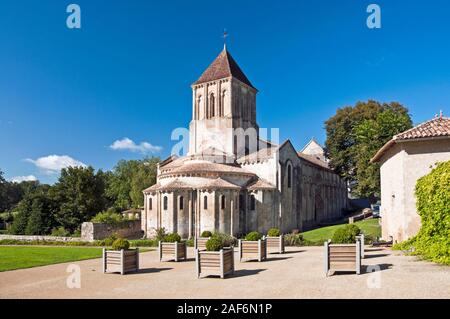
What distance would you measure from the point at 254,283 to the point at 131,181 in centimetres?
A: 6403

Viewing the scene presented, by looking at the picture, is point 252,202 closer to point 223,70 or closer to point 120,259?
point 223,70

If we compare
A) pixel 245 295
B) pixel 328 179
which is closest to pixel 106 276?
pixel 245 295

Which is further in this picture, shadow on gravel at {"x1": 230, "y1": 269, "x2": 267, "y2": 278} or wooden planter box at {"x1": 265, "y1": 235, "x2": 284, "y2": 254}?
wooden planter box at {"x1": 265, "y1": 235, "x2": 284, "y2": 254}

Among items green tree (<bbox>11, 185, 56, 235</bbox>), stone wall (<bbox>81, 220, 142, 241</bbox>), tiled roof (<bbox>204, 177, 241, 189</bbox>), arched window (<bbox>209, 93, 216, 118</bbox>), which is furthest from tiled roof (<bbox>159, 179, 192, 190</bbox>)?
green tree (<bbox>11, 185, 56, 235</bbox>)

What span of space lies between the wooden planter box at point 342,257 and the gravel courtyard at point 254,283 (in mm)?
302

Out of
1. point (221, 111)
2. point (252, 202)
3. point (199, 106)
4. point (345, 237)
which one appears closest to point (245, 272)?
point (345, 237)

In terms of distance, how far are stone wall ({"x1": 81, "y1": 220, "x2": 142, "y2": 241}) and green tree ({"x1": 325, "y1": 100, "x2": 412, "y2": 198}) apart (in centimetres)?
2463

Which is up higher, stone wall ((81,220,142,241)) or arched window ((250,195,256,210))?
arched window ((250,195,256,210))

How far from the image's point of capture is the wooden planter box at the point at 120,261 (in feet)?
44.1

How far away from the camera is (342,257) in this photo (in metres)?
11.6

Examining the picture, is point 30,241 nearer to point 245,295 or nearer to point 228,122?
point 228,122

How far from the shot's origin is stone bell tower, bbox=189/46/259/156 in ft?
145

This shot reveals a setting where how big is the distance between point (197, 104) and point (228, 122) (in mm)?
5409

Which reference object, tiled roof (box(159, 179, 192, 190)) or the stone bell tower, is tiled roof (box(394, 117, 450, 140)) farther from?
the stone bell tower
